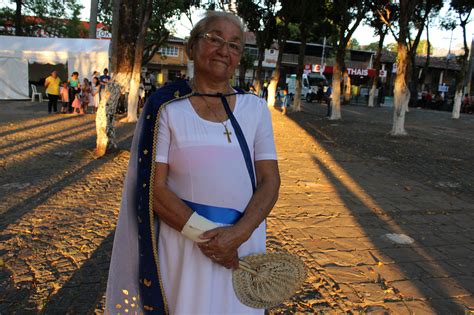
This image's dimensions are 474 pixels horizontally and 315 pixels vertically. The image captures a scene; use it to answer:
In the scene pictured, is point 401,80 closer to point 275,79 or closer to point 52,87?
point 275,79

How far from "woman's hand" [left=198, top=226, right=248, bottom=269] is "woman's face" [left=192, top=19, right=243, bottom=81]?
648mm

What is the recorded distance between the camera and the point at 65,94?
51.7 ft

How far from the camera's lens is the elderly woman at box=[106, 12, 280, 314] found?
5.40 feet

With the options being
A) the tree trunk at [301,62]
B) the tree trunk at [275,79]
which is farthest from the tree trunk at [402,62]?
the tree trunk at [275,79]

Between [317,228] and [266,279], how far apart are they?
10.3 feet

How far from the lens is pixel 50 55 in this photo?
19234 millimetres

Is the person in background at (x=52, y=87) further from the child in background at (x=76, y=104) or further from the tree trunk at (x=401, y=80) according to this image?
the tree trunk at (x=401, y=80)

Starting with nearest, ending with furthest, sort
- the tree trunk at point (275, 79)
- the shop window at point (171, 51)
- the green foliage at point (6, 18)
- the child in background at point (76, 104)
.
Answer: the child in background at point (76, 104) < the tree trunk at point (275, 79) < the green foliage at point (6, 18) < the shop window at point (171, 51)

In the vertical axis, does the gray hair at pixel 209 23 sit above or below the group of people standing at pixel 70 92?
above

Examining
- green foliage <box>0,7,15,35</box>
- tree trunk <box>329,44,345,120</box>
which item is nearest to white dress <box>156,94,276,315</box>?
tree trunk <box>329,44,345,120</box>

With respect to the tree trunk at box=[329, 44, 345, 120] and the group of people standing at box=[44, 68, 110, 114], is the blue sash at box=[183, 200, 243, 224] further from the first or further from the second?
the tree trunk at box=[329, 44, 345, 120]

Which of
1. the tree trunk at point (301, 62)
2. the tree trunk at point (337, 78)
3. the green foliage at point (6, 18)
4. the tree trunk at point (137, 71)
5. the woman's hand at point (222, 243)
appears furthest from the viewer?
the green foliage at point (6, 18)

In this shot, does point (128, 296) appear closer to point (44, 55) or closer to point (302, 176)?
point (302, 176)

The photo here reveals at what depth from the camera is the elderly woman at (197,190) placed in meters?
1.65
